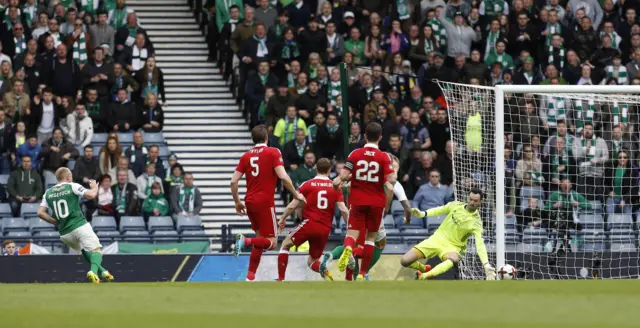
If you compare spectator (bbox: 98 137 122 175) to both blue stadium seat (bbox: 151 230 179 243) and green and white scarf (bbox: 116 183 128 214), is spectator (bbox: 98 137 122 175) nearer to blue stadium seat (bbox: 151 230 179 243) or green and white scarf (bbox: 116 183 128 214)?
green and white scarf (bbox: 116 183 128 214)

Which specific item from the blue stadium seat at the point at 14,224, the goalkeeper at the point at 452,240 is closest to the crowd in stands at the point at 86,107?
the blue stadium seat at the point at 14,224

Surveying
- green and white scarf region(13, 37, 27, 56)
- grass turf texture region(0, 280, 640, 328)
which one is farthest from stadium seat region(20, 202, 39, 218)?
grass turf texture region(0, 280, 640, 328)

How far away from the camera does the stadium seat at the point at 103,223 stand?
2336 cm

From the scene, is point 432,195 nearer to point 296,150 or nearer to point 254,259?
Answer: point 296,150

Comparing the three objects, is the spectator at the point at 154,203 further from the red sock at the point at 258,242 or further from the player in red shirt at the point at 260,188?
the red sock at the point at 258,242

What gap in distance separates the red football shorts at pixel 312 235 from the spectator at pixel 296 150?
18.8ft

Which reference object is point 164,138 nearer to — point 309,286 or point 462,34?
point 462,34

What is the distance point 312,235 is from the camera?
738 inches

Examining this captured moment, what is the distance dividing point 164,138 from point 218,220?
7.92 feet

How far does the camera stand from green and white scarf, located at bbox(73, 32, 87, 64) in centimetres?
2603

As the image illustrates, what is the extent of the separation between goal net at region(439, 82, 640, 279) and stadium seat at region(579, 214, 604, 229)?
2cm

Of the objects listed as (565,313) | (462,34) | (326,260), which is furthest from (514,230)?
(565,313)

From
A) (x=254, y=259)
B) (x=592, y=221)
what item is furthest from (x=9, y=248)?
(x=592, y=221)

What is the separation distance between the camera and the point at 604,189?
23.0 meters
